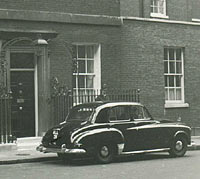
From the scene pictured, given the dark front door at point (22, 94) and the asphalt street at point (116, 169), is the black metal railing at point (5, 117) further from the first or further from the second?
the asphalt street at point (116, 169)

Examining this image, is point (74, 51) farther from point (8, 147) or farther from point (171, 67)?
point (8, 147)

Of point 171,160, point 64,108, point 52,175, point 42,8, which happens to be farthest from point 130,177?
point 42,8

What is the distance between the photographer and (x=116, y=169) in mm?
12492

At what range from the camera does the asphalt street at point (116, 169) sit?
36.9 feet

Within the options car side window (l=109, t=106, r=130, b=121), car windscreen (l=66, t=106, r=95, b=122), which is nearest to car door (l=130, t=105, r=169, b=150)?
→ car side window (l=109, t=106, r=130, b=121)

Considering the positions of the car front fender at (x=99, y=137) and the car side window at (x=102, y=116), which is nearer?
the car front fender at (x=99, y=137)

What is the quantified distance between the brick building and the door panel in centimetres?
3

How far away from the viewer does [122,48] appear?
805 inches

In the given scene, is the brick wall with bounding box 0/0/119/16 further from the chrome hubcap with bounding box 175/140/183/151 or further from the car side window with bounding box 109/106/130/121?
the chrome hubcap with bounding box 175/140/183/151

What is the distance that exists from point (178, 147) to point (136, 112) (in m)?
1.73

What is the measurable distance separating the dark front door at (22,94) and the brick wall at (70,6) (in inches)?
65.5

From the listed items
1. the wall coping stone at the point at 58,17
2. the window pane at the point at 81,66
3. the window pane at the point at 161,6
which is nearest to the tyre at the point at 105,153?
the window pane at the point at 81,66

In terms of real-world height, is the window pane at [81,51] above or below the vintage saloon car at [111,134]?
above

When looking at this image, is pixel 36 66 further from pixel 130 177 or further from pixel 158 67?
pixel 130 177
